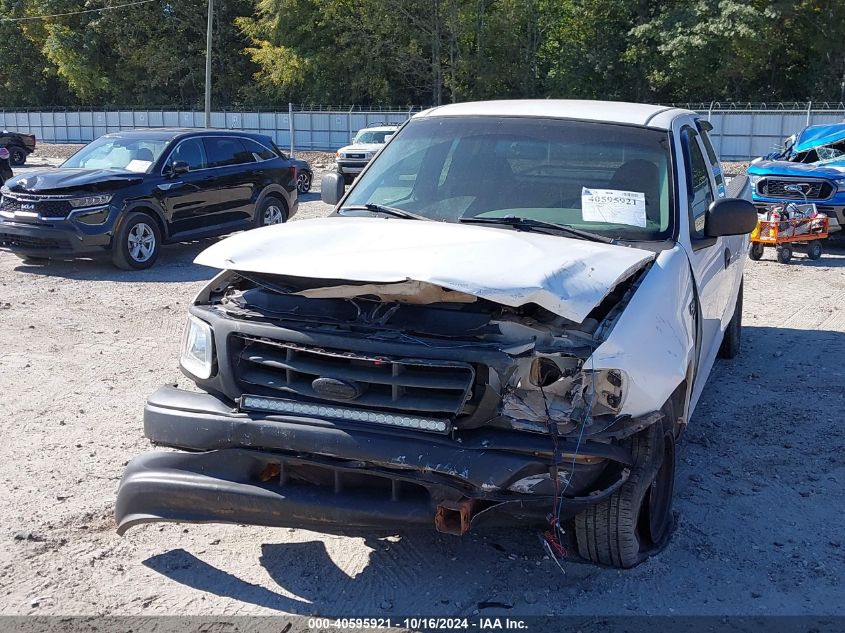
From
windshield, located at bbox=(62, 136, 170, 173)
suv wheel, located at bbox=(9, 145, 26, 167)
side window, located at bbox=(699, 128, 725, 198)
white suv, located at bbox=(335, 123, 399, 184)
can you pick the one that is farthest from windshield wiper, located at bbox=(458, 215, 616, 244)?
suv wheel, located at bbox=(9, 145, 26, 167)

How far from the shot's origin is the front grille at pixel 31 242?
437 inches

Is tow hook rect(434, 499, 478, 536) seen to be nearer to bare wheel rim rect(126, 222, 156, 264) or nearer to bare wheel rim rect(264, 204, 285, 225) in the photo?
bare wheel rim rect(126, 222, 156, 264)

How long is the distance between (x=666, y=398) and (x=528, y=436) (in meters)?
0.68

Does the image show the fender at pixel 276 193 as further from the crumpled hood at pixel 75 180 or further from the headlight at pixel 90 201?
the headlight at pixel 90 201

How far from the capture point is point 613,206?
4.58 m

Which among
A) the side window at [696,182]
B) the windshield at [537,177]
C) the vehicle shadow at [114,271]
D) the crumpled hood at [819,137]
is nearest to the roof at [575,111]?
the windshield at [537,177]

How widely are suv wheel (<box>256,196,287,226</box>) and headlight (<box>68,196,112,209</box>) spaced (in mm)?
2707

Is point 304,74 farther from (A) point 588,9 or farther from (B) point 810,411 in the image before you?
(B) point 810,411

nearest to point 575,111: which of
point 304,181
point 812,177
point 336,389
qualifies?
point 336,389

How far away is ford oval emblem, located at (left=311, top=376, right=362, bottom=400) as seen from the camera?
3.39 metres

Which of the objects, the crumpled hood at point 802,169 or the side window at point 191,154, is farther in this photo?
the crumpled hood at point 802,169

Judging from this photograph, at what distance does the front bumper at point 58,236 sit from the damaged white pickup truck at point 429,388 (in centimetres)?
771

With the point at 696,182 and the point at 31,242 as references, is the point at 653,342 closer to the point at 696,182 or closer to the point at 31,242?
the point at 696,182

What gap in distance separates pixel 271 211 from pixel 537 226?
10.1m
